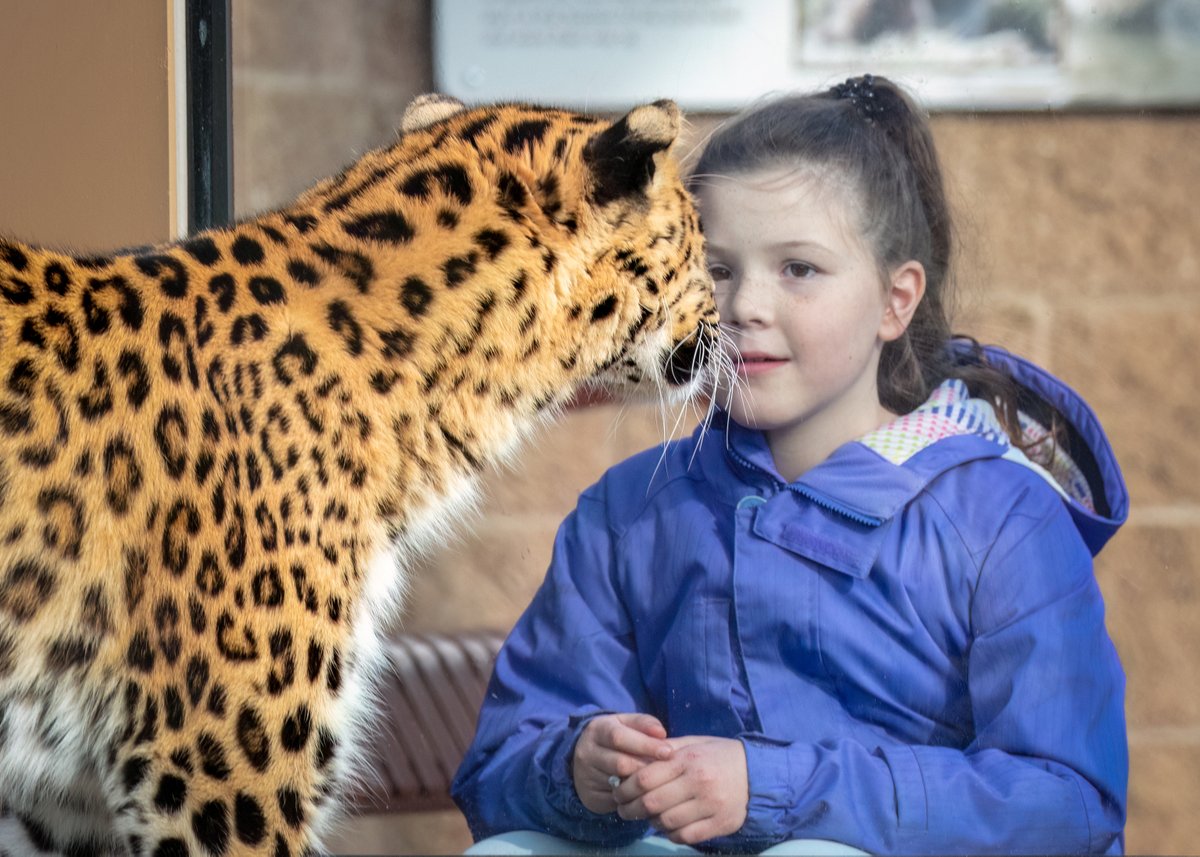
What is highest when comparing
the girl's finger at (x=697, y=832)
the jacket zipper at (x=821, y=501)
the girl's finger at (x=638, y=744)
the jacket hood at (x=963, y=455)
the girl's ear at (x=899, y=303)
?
the girl's ear at (x=899, y=303)

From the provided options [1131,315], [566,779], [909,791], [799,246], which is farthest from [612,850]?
[1131,315]

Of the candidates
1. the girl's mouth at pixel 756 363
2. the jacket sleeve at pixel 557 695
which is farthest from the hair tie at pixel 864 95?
the jacket sleeve at pixel 557 695

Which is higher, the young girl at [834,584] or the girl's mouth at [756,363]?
the girl's mouth at [756,363]

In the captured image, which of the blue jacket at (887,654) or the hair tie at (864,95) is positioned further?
the hair tie at (864,95)

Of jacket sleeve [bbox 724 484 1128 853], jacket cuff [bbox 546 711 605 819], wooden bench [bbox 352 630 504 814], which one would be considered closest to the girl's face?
jacket sleeve [bbox 724 484 1128 853]

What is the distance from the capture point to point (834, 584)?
2461 mm

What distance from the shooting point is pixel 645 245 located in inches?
98.9

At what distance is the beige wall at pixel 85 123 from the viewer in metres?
3.06

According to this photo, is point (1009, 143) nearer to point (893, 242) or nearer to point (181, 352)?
point (893, 242)

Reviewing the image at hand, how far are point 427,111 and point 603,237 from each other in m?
0.46

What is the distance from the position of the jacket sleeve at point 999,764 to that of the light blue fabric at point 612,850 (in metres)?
0.02

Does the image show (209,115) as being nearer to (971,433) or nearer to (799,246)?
(799,246)

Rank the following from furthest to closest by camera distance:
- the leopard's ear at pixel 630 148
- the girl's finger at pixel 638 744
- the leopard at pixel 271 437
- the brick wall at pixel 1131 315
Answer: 1. the brick wall at pixel 1131 315
2. the girl's finger at pixel 638 744
3. the leopard's ear at pixel 630 148
4. the leopard at pixel 271 437

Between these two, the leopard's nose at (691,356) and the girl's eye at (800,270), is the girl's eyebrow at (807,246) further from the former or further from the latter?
the leopard's nose at (691,356)
